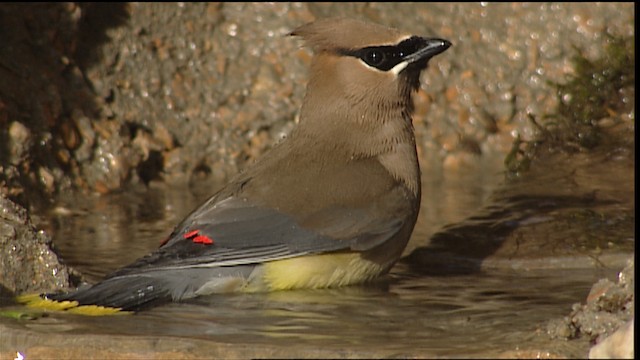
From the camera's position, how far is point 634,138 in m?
7.05

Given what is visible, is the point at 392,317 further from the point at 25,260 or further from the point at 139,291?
the point at 25,260

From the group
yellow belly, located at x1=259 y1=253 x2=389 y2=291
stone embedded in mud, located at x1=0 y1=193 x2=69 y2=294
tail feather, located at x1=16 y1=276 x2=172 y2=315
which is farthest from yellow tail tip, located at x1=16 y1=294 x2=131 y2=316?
yellow belly, located at x1=259 y1=253 x2=389 y2=291

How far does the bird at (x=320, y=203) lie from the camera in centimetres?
485

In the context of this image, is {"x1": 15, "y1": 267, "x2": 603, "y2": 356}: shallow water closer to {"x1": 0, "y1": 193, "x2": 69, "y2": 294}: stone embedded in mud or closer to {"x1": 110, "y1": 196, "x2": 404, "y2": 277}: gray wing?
{"x1": 110, "y1": 196, "x2": 404, "y2": 277}: gray wing

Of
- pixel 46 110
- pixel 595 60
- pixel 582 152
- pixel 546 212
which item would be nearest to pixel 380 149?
pixel 546 212

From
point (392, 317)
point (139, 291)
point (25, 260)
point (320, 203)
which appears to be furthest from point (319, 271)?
point (25, 260)

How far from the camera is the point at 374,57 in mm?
5746

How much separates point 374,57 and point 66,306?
193cm

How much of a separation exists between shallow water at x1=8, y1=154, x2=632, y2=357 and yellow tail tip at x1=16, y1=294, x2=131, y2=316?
0.23 ft

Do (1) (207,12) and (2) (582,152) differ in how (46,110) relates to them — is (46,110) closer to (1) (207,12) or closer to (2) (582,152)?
(1) (207,12)

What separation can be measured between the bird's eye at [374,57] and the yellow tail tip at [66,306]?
1.78 meters

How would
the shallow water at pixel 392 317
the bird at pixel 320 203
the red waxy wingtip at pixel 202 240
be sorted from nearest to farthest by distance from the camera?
the shallow water at pixel 392 317 → the bird at pixel 320 203 → the red waxy wingtip at pixel 202 240

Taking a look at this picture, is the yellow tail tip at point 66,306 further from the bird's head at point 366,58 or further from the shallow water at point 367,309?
the bird's head at point 366,58

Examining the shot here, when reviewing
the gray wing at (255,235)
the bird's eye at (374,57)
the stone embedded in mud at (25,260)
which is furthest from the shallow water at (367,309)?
the bird's eye at (374,57)
